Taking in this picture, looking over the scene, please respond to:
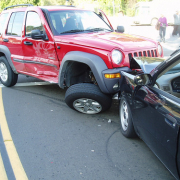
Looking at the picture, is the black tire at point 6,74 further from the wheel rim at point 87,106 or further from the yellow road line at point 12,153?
the wheel rim at point 87,106

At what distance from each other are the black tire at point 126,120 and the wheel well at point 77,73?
1.05 meters

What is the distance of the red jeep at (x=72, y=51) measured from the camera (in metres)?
4.07

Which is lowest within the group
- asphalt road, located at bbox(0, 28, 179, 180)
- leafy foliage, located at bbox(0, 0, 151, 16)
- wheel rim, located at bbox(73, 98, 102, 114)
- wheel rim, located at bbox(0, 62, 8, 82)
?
asphalt road, located at bbox(0, 28, 179, 180)

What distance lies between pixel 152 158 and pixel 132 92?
899mm

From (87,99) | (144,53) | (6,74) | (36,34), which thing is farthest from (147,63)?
(6,74)

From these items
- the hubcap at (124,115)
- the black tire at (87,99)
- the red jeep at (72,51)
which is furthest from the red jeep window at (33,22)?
the hubcap at (124,115)

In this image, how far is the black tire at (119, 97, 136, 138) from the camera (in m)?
3.53

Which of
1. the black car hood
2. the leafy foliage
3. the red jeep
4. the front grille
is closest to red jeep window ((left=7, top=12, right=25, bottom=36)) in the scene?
the red jeep

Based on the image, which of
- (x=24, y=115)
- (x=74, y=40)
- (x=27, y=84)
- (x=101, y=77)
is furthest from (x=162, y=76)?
(x=27, y=84)

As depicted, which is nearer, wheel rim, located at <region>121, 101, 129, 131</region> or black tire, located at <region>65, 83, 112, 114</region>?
wheel rim, located at <region>121, 101, 129, 131</region>

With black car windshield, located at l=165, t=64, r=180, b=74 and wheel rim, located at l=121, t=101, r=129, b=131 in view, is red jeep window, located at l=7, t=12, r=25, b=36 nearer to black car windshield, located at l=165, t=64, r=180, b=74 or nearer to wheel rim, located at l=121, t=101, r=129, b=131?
wheel rim, located at l=121, t=101, r=129, b=131

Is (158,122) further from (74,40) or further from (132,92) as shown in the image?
(74,40)

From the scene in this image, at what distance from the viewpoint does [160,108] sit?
2.46m

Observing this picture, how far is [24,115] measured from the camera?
16.0 ft
